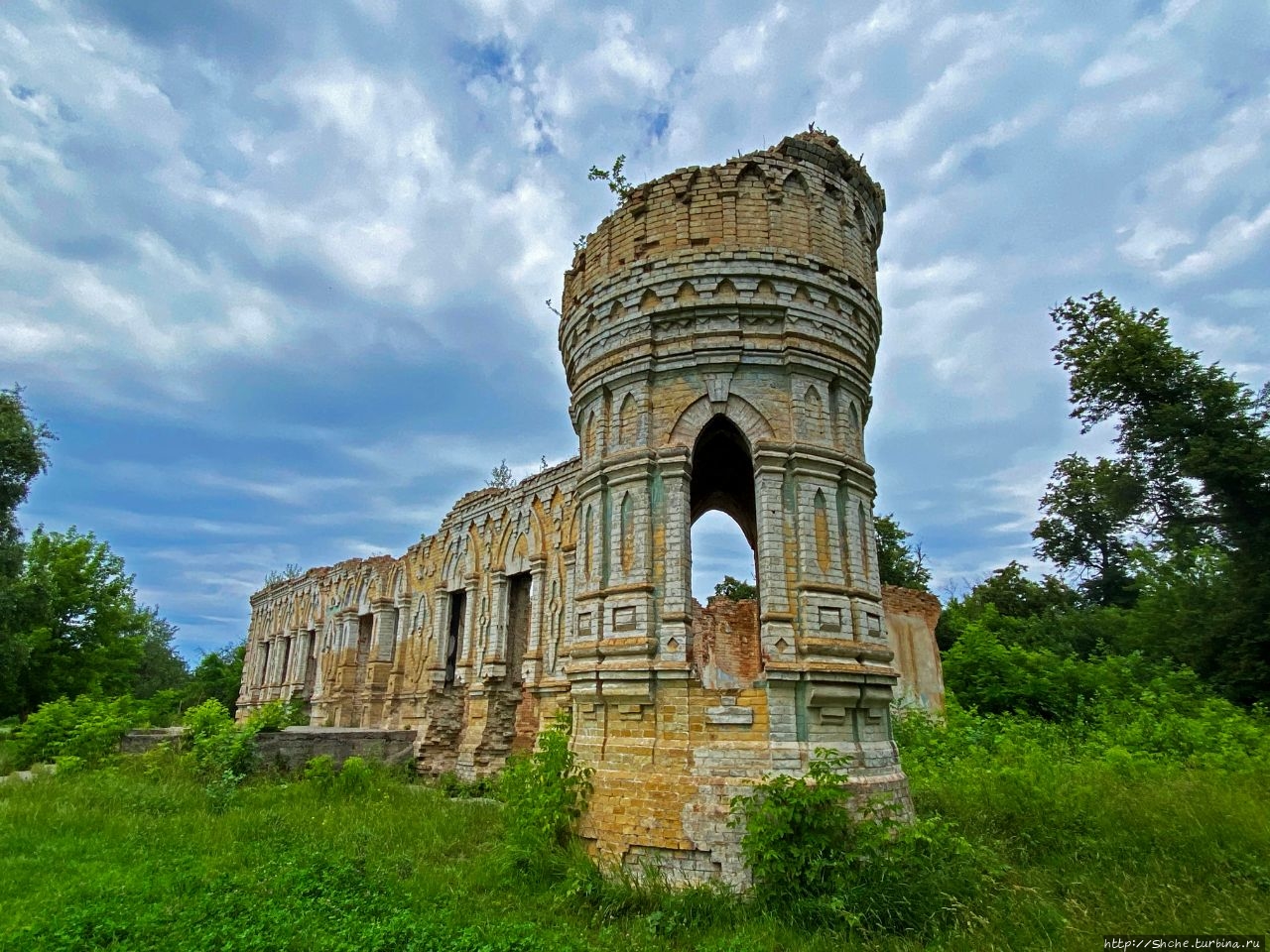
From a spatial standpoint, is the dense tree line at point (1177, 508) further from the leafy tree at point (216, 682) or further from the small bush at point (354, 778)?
the leafy tree at point (216, 682)

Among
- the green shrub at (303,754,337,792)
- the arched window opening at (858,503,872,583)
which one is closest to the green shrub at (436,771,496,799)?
the green shrub at (303,754,337,792)

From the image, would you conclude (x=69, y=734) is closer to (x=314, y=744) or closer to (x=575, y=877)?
(x=314, y=744)

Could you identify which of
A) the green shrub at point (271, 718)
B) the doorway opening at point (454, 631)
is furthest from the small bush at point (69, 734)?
the doorway opening at point (454, 631)

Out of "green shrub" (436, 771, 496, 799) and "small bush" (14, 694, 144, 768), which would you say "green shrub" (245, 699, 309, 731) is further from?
"green shrub" (436, 771, 496, 799)

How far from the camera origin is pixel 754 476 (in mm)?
8148

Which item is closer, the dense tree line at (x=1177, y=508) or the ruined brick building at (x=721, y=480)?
the ruined brick building at (x=721, y=480)

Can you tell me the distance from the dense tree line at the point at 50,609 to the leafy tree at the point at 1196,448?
1224 inches

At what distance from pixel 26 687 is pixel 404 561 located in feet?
57.7

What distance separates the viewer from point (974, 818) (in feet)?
24.7

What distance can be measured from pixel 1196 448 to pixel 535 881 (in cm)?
1935

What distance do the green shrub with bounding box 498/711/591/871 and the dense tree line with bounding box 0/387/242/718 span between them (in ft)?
69.4

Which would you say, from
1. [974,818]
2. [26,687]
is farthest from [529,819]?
[26,687]

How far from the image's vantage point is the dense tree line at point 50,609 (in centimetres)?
2139

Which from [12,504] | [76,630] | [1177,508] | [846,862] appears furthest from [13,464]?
[1177,508]
